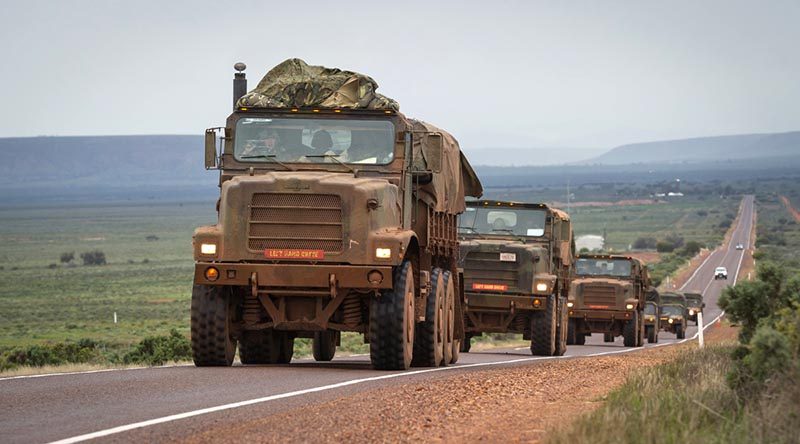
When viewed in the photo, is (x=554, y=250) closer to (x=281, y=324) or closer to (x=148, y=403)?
(x=281, y=324)

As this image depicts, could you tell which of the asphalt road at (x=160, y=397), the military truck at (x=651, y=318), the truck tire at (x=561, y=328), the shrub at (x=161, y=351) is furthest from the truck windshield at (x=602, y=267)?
the asphalt road at (x=160, y=397)

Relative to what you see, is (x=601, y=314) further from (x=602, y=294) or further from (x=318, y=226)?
(x=318, y=226)

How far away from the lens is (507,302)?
3108 centimetres

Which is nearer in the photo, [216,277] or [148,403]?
[148,403]

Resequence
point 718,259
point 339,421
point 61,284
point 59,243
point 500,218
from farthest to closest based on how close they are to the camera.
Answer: point 59,243, point 718,259, point 61,284, point 500,218, point 339,421

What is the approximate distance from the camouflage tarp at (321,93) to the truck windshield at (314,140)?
0.87 feet

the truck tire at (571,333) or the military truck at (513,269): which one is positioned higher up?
the military truck at (513,269)

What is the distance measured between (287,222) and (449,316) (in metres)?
5.23

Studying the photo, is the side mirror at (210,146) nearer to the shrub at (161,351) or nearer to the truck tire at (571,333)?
the shrub at (161,351)

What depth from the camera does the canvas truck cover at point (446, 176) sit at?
20.3m

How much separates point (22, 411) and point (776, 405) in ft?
21.2

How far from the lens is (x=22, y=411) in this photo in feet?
42.2

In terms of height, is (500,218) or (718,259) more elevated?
(500,218)

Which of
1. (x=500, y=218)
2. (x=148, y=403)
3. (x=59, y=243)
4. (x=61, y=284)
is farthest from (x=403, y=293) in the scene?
(x=59, y=243)
